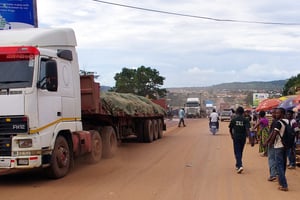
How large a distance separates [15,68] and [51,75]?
76cm

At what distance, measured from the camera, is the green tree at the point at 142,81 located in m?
73.4

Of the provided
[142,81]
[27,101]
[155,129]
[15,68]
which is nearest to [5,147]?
[27,101]

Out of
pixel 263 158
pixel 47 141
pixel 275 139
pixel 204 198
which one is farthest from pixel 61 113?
pixel 263 158

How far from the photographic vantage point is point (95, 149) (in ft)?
45.7

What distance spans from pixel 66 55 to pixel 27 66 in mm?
1523

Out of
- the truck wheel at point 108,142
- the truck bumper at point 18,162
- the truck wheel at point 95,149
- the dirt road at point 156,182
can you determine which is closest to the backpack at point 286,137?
the dirt road at point 156,182

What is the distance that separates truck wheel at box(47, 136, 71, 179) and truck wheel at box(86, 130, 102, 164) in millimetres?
2271

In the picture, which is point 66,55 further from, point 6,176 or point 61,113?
point 6,176

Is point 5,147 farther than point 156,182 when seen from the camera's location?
No

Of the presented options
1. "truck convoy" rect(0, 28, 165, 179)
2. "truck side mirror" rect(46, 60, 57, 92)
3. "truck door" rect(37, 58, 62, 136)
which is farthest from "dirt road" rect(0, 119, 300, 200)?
"truck side mirror" rect(46, 60, 57, 92)

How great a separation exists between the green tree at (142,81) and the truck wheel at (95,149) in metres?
57.7

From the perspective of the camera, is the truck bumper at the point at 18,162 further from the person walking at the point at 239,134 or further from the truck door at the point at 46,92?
the person walking at the point at 239,134

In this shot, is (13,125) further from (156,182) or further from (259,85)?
(259,85)

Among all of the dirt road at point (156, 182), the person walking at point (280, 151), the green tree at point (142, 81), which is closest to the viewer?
the dirt road at point (156, 182)
